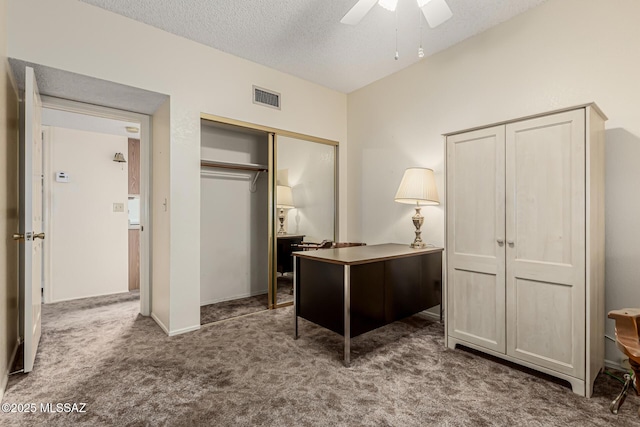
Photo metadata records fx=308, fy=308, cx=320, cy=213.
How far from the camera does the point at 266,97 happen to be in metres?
3.46

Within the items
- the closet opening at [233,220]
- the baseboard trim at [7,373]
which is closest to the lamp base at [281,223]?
the closet opening at [233,220]

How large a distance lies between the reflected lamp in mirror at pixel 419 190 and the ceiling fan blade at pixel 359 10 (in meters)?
1.43

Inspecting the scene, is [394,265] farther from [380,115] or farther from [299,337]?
[380,115]

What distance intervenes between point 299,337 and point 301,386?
775mm

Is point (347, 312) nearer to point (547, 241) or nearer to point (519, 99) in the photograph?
point (547, 241)

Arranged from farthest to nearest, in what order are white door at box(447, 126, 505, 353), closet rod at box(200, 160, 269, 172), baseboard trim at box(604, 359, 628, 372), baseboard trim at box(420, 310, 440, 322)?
1. closet rod at box(200, 160, 269, 172)
2. baseboard trim at box(420, 310, 440, 322)
3. white door at box(447, 126, 505, 353)
4. baseboard trim at box(604, 359, 628, 372)

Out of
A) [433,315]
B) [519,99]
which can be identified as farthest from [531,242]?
[433,315]

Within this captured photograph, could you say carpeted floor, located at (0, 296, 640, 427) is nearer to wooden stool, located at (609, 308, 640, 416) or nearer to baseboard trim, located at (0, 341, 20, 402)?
baseboard trim, located at (0, 341, 20, 402)

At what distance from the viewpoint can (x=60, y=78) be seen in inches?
95.6

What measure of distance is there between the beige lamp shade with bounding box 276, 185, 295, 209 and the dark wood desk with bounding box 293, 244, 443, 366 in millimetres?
1057

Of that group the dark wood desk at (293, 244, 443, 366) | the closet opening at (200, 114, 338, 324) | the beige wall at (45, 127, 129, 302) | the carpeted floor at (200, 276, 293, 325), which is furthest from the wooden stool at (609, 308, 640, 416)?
the beige wall at (45, 127, 129, 302)

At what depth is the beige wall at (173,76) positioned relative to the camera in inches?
89.0

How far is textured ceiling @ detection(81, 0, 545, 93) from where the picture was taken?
2.45m

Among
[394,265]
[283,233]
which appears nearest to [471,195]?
[394,265]
